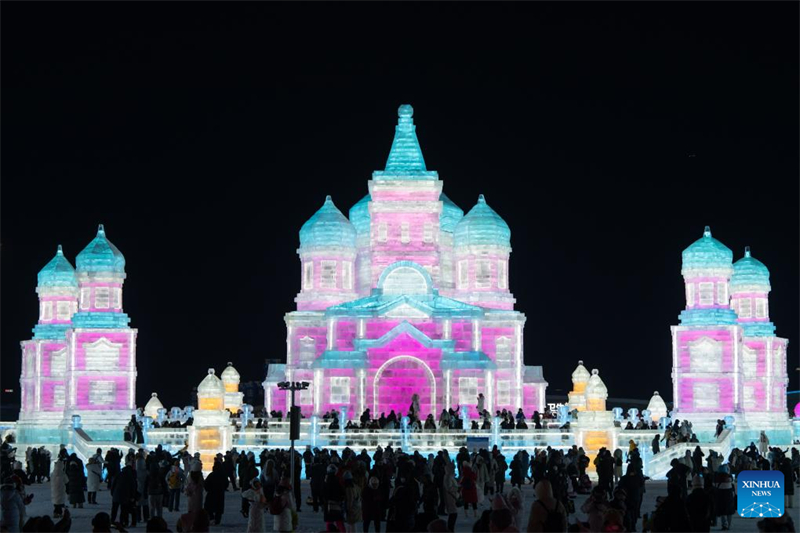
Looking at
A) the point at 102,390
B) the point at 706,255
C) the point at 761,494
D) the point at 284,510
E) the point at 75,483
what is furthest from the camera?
the point at 102,390

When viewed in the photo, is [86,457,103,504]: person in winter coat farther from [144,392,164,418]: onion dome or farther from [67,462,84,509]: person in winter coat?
[144,392,164,418]: onion dome

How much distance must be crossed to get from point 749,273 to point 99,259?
85.9 ft

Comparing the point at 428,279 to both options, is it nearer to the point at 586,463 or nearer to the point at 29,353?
the point at 29,353

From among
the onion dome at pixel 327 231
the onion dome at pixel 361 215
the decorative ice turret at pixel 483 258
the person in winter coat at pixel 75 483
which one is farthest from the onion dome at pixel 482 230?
the person in winter coat at pixel 75 483

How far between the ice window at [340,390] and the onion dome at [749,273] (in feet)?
58.5

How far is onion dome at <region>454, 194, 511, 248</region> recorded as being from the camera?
65.4 metres

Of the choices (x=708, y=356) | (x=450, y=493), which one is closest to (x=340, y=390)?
(x=708, y=356)

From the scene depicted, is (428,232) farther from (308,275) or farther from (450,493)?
(450,493)

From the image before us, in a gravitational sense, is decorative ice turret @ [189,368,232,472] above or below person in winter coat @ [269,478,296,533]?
above

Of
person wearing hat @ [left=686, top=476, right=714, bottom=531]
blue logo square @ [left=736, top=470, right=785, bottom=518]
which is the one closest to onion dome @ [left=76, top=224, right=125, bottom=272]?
person wearing hat @ [left=686, top=476, right=714, bottom=531]

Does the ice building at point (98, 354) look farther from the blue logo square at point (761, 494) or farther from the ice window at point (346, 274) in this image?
the blue logo square at point (761, 494)

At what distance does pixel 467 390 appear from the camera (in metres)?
60.8

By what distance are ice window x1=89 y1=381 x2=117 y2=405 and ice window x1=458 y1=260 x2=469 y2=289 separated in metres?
14.2

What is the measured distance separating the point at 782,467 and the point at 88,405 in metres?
34.6
